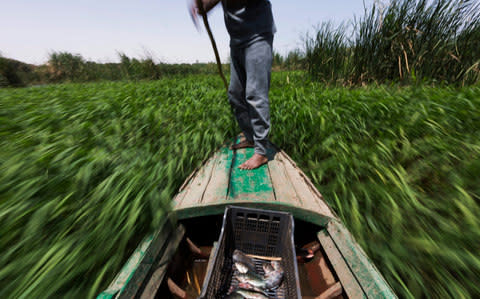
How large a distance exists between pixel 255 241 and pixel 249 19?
1677 mm

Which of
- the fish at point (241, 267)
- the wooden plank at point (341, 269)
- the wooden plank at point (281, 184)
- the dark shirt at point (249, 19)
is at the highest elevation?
the dark shirt at point (249, 19)

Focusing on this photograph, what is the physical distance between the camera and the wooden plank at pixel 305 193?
109 centimetres

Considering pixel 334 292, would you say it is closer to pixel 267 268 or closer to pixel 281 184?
pixel 267 268

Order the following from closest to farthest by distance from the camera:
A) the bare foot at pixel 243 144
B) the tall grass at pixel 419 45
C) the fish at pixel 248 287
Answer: the fish at pixel 248 287, the bare foot at pixel 243 144, the tall grass at pixel 419 45

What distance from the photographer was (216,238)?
1.39 m

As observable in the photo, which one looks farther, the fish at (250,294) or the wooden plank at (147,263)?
the fish at (250,294)

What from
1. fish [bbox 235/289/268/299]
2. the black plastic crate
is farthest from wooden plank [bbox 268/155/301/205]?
fish [bbox 235/289/268/299]

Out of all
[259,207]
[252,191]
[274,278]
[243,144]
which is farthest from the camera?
[243,144]

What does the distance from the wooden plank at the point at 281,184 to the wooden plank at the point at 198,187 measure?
0.48 metres

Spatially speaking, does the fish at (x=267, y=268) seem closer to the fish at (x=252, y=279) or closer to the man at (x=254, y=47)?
the fish at (x=252, y=279)

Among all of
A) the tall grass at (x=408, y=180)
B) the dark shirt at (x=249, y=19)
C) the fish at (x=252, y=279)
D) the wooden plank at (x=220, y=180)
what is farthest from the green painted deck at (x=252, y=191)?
the dark shirt at (x=249, y=19)

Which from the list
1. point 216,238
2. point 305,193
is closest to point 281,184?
point 305,193

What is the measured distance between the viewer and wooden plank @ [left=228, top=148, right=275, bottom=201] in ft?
3.91

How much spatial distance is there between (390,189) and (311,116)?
1185 millimetres
